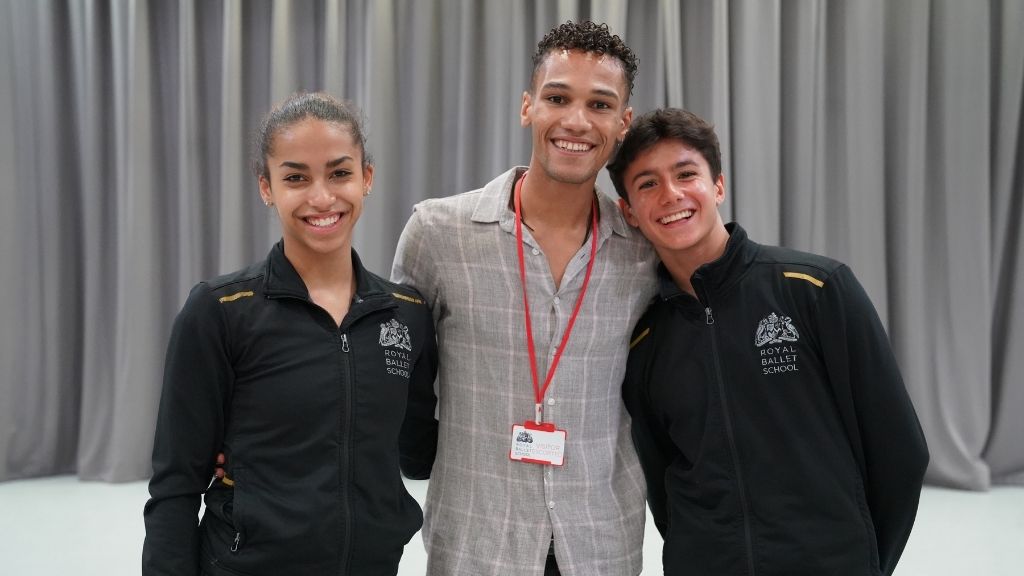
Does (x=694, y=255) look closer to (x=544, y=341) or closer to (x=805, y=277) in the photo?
(x=805, y=277)

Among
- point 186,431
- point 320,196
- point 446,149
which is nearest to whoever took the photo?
point 186,431

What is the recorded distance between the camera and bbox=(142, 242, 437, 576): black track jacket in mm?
1310

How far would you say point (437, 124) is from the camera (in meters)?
4.00

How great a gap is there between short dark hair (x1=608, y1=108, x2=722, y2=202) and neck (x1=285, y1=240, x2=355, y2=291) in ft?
2.17

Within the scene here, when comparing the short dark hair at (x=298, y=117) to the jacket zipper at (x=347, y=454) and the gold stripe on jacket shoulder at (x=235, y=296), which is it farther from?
the jacket zipper at (x=347, y=454)

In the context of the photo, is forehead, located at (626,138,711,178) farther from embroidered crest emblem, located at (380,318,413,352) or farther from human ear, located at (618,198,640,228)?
embroidered crest emblem, located at (380,318,413,352)

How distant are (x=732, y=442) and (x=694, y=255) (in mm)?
405

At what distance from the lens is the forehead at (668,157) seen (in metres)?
1.64

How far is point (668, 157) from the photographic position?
64.7 inches

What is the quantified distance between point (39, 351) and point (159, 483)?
3.14 meters

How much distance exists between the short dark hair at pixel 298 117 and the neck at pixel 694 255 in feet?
2.33

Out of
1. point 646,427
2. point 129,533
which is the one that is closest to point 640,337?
point 646,427

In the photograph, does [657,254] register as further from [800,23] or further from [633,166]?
[800,23]

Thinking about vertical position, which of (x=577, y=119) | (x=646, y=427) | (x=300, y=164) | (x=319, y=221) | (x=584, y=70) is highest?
(x=584, y=70)
